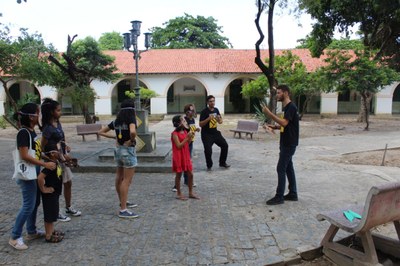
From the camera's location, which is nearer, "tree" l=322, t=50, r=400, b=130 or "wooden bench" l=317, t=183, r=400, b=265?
"wooden bench" l=317, t=183, r=400, b=265

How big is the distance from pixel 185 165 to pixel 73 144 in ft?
27.5

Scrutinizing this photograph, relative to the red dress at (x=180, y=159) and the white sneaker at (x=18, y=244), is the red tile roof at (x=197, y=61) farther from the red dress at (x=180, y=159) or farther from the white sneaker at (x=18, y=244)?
the white sneaker at (x=18, y=244)

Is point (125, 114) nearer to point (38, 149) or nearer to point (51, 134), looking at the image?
point (51, 134)

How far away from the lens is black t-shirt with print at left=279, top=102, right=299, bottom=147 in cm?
505

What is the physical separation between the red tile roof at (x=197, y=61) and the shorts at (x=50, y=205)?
77.3ft

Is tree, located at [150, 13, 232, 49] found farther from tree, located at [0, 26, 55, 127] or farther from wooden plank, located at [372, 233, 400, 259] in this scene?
wooden plank, located at [372, 233, 400, 259]

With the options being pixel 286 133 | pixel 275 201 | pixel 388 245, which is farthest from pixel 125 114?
pixel 388 245

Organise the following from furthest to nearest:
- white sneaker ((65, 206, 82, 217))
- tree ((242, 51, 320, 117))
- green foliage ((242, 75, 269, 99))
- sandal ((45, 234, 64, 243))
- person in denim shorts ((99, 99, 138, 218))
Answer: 1. green foliage ((242, 75, 269, 99))
2. tree ((242, 51, 320, 117))
3. white sneaker ((65, 206, 82, 217))
4. person in denim shorts ((99, 99, 138, 218))
5. sandal ((45, 234, 64, 243))

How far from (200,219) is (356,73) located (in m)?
13.9

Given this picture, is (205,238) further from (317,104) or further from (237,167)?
(317,104)

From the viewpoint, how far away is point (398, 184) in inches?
129

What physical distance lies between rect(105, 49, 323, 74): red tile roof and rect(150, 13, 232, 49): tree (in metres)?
8.16

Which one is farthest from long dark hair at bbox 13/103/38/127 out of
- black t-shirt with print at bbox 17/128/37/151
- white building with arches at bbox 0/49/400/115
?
white building with arches at bbox 0/49/400/115

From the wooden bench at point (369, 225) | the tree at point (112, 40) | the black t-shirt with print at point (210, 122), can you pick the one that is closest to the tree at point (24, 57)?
the black t-shirt with print at point (210, 122)
